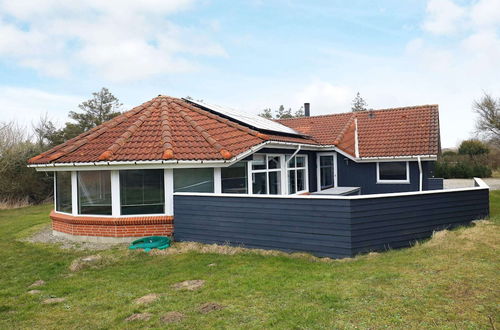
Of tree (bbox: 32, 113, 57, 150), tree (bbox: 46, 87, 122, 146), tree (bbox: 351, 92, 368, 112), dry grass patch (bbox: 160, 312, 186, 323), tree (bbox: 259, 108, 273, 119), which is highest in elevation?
tree (bbox: 351, 92, 368, 112)

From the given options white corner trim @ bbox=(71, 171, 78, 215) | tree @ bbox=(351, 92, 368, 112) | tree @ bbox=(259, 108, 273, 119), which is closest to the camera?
white corner trim @ bbox=(71, 171, 78, 215)

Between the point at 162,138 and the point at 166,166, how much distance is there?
1.39m

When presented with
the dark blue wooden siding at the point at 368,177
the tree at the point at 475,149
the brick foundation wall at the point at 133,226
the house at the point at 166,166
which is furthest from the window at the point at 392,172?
the tree at the point at 475,149

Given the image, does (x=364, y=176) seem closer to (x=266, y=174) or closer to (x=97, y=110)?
(x=266, y=174)

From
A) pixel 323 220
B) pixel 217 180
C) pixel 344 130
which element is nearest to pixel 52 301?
pixel 323 220

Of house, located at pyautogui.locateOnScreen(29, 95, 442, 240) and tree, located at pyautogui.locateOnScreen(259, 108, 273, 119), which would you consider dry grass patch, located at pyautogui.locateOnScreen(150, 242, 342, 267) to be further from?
tree, located at pyautogui.locateOnScreen(259, 108, 273, 119)

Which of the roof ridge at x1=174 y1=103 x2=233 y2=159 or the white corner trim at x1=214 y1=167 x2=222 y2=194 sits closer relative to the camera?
the roof ridge at x1=174 y1=103 x2=233 y2=159

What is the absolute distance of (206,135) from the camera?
11.7 metres

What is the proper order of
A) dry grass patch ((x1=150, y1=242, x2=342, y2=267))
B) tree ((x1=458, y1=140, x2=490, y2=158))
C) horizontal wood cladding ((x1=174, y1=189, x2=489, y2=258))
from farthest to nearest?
tree ((x1=458, y1=140, x2=490, y2=158)) → dry grass patch ((x1=150, y1=242, x2=342, y2=267)) → horizontal wood cladding ((x1=174, y1=189, x2=489, y2=258))

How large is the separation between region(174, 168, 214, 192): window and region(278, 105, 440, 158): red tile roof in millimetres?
8287

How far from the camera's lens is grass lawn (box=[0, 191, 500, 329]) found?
4.55 meters

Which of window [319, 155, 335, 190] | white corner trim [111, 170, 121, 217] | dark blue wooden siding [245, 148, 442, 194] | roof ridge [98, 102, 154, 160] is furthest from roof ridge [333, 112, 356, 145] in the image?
white corner trim [111, 170, 121, 217]

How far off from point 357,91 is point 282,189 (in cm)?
5532

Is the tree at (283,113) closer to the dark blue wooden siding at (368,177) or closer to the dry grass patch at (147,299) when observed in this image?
the dark blue wooden siding at (368,177)
